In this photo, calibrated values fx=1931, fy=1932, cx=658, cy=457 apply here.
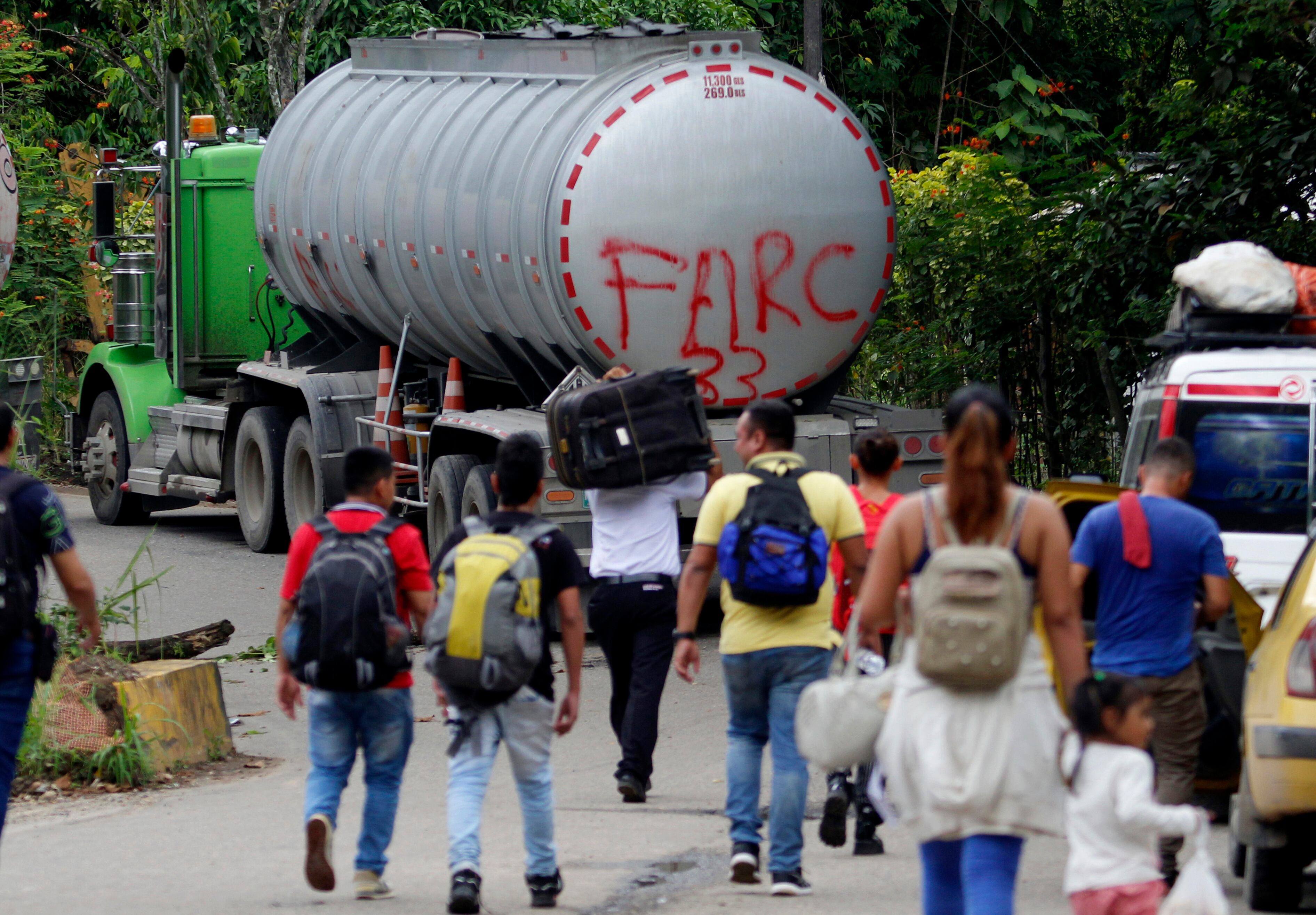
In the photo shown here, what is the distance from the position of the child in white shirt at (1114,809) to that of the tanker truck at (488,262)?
645cm

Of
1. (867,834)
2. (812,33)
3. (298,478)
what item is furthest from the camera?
(812,33)

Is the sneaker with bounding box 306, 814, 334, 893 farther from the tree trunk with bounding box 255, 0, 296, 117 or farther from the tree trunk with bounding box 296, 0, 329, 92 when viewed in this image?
the tree trunk with bounding box 255, 0, 296, 117

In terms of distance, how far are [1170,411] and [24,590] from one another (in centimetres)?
437

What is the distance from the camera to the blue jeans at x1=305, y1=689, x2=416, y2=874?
5.88 metres

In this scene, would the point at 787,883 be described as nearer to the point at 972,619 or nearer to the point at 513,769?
the point at 513,769

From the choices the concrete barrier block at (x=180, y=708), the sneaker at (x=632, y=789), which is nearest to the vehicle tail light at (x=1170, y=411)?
the sneaker at (x=632, y=789)

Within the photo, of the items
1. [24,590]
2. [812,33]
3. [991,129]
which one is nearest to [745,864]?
[24,590]

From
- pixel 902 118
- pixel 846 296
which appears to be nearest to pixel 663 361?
pixel 846 296

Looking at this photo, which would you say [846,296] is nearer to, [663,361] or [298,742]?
[663,361]

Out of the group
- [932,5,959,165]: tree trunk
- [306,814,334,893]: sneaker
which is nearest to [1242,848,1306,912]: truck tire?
[306,814,334,893]: sneaker

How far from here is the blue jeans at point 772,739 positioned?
600cm

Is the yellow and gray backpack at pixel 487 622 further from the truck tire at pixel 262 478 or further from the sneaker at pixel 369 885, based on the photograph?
the truck tire at pixel 262 478

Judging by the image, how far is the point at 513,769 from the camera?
231 inches

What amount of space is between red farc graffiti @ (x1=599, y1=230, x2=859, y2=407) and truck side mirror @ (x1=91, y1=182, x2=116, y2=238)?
6579mm
